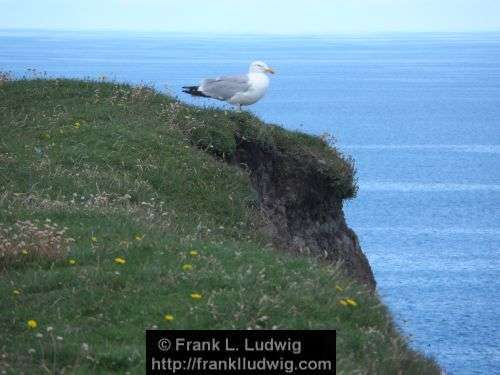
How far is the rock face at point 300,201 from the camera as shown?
68.5ft

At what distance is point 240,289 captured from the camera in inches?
399

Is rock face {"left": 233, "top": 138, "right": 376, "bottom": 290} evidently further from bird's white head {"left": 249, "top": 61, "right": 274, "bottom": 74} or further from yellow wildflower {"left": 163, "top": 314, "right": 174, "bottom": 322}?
yellow wildflower {"left": 163, "top": 314, "right": 174, "bottom": 322}

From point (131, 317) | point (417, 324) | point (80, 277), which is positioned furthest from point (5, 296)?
point (417, 324)

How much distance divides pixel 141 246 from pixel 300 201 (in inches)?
410

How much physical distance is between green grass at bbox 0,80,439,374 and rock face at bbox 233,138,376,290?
0.77ft

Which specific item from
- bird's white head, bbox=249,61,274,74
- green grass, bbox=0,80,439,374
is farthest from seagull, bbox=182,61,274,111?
green grass, bbox=0,80,439,374

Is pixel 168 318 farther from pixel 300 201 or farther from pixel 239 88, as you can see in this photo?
pixel 239 88

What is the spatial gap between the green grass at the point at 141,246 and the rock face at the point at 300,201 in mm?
236

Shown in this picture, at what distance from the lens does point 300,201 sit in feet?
72.1

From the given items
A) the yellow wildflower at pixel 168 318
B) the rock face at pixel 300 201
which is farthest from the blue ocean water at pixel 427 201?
the yellow wildflower at pixel 168 318

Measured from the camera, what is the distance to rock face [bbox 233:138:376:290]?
20875 millimetres

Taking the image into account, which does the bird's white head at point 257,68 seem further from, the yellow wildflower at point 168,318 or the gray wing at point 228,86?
the yellow wildflower at point 168,318

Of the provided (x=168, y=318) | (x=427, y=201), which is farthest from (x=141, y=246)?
(x=427, y=201)

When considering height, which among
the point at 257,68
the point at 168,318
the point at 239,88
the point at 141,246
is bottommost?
the point at 168,318
